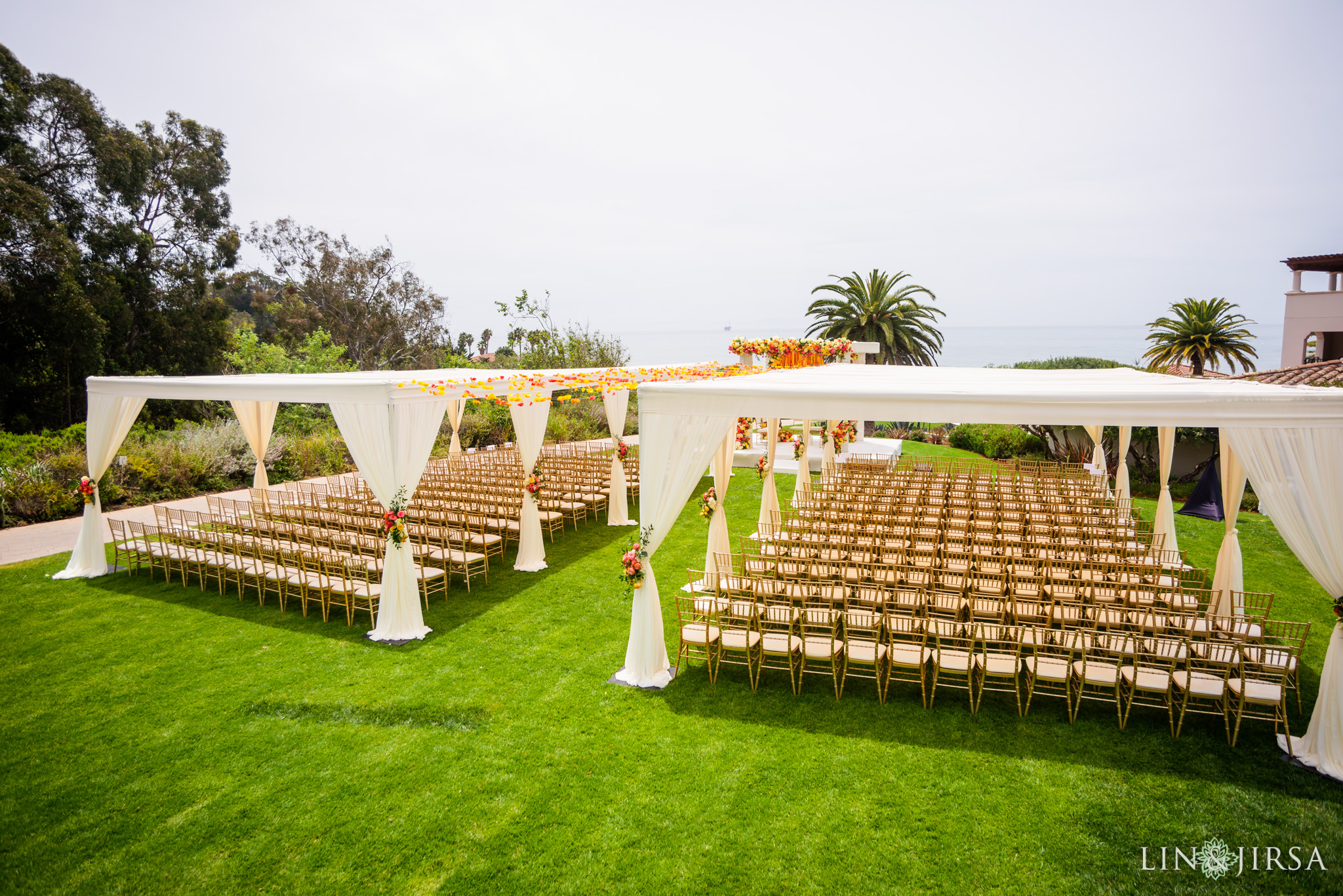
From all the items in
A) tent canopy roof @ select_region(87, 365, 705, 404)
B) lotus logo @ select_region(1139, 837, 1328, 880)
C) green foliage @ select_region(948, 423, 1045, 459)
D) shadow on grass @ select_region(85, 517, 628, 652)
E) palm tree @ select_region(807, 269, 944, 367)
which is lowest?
lotus logo @ select_region(1139, 837, 1328, 880)

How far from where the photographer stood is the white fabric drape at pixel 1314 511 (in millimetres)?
5332

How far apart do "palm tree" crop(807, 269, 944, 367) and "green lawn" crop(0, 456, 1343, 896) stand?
94.1ft

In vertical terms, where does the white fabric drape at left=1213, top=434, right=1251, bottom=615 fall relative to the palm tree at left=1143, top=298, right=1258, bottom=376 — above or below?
below

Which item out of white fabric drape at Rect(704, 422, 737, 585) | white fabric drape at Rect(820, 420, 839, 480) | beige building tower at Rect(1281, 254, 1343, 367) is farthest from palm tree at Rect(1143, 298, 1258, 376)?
white fabric drape at Rect(704, 422, 737, 585)

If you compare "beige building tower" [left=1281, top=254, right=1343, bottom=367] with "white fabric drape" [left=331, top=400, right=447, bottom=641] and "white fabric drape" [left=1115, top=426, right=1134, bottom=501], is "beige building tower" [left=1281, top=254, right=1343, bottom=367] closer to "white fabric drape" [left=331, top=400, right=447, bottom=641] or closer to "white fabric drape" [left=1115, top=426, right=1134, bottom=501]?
"white fabric drape" [left=1115, top=426, right=1134, bottom=501]

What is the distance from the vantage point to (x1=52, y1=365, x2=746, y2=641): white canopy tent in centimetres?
818

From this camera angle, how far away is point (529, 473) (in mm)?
11016

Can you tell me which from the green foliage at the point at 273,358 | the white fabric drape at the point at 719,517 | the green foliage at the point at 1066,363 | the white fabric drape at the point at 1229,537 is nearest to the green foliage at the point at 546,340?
the green foliage at the point at 273,358

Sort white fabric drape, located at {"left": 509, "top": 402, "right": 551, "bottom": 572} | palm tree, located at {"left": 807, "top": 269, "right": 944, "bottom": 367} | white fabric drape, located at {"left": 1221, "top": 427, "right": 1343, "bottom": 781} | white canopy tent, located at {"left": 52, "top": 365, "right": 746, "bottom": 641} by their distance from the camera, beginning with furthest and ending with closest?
palm tree, located at {"left": 807, "top": 269, "right": 944, "bottom": 367}
white fabric drape, located at {"left": 509, "top": 402, "right": 551, "bottom": 572}
white canopy tent, located at {"left": 52, "top": 365, "right": 746, "bottom": 641}
white fabric drape, located at {"left": 1221, "top": 427, "right": 1343, "bottom": 781}

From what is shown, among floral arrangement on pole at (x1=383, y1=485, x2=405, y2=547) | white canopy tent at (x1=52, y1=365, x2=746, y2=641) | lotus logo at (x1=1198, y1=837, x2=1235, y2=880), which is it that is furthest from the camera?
white canopy tent at (x1=52, y1=365, x2=746, y2=641)

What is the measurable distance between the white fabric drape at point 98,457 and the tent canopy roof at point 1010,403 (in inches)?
367

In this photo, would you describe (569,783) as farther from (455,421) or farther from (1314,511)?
(455,421)

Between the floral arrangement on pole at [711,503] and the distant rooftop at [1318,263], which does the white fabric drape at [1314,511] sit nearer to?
A: the floral arrangement on pole at [711,503]

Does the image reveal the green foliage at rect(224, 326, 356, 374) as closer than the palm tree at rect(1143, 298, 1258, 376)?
Yes
